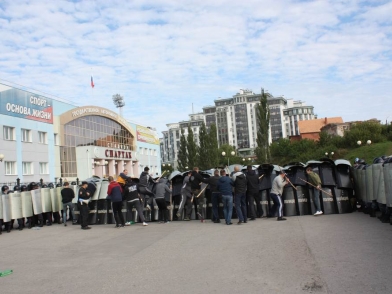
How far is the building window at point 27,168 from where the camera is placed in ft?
142

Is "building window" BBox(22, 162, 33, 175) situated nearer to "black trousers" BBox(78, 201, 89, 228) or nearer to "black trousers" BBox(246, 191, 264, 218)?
"black trousers" BBox(78, 201, 89, 228)

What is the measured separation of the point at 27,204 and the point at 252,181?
30.2ft

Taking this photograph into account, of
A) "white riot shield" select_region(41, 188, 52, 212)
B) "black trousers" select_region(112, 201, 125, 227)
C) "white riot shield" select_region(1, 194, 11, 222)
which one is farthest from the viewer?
"white riot shield" select_region(41, 188, 52, 212)

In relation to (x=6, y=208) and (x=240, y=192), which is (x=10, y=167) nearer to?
(x=6, y=208)

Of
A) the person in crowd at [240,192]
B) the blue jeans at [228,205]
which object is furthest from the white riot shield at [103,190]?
the person in crowd at [240,192]

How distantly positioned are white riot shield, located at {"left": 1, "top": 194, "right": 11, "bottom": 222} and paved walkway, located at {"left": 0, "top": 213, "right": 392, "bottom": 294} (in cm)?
263

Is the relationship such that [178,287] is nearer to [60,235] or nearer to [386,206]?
[386,206]

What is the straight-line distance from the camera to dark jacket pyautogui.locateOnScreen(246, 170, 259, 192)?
15.7 meters

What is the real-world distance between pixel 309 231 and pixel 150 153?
73.9 m

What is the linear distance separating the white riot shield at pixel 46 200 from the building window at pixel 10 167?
81.3 feet

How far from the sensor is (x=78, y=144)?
183ft

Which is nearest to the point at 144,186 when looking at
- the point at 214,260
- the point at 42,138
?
the point at 214,260

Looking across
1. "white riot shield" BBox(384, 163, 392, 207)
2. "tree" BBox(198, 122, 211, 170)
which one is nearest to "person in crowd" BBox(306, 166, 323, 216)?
"white riot shield" BBox(384, 163, 392, 207)

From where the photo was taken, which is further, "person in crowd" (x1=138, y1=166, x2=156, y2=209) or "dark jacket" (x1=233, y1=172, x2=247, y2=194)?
"person in crowd" (x1=138, y1=166, x2=156, y2=209)
